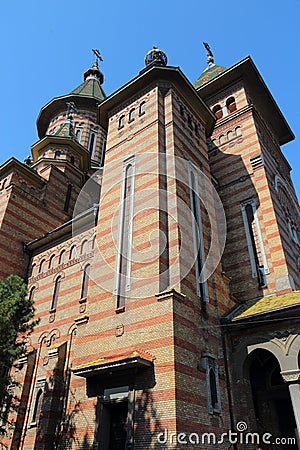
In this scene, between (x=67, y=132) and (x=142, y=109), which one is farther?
(x=67, y=132)

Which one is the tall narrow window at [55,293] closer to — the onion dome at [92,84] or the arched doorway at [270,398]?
the arched doorway at [270,398]

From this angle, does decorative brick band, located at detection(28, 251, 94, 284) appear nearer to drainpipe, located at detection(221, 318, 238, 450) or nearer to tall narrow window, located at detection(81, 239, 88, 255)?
tall narrow window, located at detection(81, 239, 88, 255)

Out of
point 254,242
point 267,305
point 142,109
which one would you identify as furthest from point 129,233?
point 142,109

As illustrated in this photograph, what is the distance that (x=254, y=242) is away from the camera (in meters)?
17.4

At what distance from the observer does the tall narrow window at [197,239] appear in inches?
533

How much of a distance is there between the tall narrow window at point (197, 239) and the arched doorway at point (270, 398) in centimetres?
284

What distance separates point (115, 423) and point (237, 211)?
451 inches

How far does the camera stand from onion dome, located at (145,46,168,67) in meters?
19.8

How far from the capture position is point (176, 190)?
571 inches

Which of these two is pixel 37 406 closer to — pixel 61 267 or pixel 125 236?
pixel 61 267

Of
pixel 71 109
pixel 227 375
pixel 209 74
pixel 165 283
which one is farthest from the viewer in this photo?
pixel 71 109

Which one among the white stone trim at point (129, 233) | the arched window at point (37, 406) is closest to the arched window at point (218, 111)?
the white stone trim at point (129, 233)

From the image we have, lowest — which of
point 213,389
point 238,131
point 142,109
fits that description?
point 213,389

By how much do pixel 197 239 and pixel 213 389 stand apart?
5.46 m
